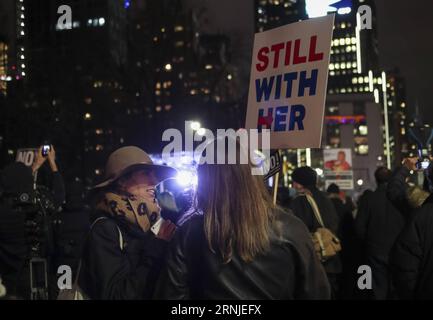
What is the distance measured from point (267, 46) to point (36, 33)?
3159cm

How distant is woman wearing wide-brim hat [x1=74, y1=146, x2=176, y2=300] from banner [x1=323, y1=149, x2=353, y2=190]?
898 inches

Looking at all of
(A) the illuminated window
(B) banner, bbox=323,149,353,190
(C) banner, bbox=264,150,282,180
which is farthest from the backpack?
(A) the illuminated window

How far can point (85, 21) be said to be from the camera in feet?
130

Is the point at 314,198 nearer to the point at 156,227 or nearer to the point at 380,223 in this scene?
the point at 380,223

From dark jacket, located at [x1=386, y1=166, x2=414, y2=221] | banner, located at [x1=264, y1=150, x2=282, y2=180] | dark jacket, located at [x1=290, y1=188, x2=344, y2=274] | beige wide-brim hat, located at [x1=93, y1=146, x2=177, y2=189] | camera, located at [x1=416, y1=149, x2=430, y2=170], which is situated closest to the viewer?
beige wide-brim hat, located at [x1=93, y1=146, x2=177, y2=189]

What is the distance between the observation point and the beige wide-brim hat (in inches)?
154

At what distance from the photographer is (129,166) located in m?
3.93

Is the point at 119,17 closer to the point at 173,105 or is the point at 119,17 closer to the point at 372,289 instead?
the point at 173,105

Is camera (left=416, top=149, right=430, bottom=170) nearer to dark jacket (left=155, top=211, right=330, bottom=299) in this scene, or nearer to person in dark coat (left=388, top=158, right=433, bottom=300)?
person in dark coat (left=388, top=158, right=433, bottom=300)

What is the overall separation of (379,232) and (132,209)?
507 cm

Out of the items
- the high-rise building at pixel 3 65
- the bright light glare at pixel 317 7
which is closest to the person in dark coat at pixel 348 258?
the bright light glare at pixel 317 7

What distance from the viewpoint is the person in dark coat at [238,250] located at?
10.5 feet
